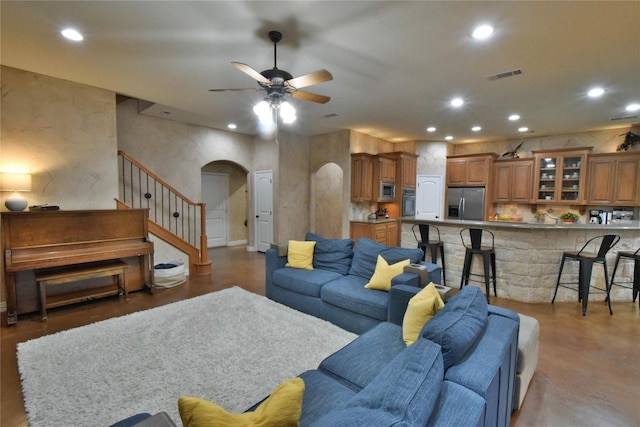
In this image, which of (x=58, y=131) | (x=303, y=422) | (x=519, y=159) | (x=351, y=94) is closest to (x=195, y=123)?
(x=58, y=131)

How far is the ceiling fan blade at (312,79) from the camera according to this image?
2439 mm

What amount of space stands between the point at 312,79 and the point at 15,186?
3751mm

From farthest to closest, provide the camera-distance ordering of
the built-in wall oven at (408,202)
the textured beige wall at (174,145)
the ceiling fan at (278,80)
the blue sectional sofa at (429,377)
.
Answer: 1. the built-in wall oven at (408,202)
2. the textured beige wall at (174,145)
3. the ceiling fan at (278,80)
4. the blue sectional sofa at (429,377)

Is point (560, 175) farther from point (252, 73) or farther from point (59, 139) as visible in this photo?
point (59, 139)

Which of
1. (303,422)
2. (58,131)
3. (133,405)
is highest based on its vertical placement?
(58,131)

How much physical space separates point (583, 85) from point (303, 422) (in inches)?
197

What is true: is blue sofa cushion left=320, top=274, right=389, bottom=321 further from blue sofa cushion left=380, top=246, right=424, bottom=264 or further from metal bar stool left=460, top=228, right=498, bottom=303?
metal bar stool left=460, top=228, right=498, bottom=303

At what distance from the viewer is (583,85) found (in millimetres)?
3773

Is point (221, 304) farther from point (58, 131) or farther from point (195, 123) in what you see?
point (195, 123)

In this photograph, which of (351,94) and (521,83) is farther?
(351,94)

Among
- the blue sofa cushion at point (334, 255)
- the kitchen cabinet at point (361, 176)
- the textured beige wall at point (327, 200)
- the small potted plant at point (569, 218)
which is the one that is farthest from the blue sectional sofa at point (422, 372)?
the small potted plant at point (569, 218)

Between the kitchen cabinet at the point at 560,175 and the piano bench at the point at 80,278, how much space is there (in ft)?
27.4

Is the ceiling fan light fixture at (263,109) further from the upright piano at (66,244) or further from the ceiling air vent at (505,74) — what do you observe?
the ceiling air vent at (505,74)

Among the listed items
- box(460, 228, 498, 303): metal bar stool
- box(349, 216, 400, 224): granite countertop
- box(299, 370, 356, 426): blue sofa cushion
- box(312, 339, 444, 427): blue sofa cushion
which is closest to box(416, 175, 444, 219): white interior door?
box(349, 216, 400, 224): granite countertop
